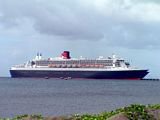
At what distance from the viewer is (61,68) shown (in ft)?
401

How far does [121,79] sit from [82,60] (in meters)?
11.4

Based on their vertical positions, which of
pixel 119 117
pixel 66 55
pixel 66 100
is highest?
pixel 66 55

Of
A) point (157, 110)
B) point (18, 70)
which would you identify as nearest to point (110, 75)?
point (18, 70)

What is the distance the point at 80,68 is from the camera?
119938 millimetres

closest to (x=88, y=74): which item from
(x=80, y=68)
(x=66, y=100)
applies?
(x=80, y=68)

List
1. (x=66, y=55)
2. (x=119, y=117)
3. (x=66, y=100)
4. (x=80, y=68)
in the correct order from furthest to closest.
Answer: (x=66, y=55) < (x=80, y=68) < (x=66, y=100) < (x=119, y=117)

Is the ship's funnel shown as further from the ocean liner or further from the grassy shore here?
the grassy shore

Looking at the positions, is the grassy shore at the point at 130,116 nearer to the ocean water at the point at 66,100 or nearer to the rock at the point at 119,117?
the rock at the point at 119,117

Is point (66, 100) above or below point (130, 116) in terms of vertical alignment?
below

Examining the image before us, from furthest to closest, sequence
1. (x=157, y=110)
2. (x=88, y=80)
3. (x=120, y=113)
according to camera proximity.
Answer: (x=88, y=80)
(x=157, y=110)
(x=120, y=113)

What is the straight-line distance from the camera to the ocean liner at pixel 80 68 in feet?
391

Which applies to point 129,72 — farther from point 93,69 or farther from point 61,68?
point 61,68

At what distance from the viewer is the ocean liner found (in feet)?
391

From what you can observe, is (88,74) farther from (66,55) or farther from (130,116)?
(130,116)
